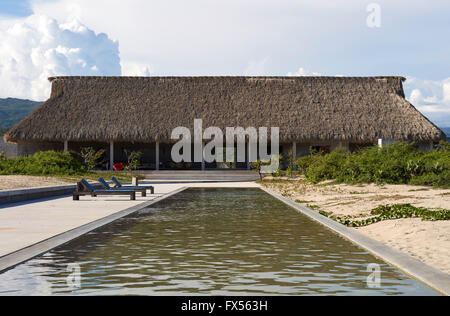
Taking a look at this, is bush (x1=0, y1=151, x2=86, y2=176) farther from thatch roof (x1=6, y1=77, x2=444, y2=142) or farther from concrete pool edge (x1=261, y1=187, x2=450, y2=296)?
concrete pool edge (x1=261, y1=187, x2=450, y2=296)

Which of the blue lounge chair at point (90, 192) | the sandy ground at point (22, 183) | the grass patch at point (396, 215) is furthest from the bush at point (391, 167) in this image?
the sandy ground at point (22, 183)

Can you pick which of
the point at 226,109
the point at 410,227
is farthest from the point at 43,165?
the point at 410,227

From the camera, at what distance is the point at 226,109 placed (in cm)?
4397

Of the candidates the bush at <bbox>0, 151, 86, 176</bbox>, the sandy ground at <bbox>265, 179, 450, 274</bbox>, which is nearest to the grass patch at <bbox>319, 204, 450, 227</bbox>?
the sandy ground at <bbox>265, 179, 450, 274</bbox>

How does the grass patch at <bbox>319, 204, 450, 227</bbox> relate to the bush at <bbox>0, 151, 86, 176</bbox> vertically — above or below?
below

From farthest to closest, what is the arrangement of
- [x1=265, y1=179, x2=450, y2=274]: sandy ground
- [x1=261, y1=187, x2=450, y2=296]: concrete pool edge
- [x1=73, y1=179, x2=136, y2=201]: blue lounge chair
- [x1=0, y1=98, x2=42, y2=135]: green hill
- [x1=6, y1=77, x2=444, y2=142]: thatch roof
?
[x1=0, y1=98, x2=42, y2=135]: green hill, [x1=6, y1=77, x2=444, y2=142]: thatch roof, [x1=73, y1=179, x2=136, y2=201]: blue lounge chair, [x1=265, y1=179, x2=450, y2=274]: sandy ground, [x1=261, y1=187, x2=450, y2=296]: concrete pool edge

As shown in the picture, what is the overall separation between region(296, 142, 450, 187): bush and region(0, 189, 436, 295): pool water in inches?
489

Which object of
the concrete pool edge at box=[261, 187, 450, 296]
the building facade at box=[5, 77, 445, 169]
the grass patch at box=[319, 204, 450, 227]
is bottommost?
the concrete pool edge at box=[261, 187, 450, 296]

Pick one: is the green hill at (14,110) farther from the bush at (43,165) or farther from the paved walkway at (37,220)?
the paved walkway at (37,220)

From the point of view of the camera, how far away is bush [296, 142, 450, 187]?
23.2m

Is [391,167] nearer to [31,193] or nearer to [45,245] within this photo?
[31,193]

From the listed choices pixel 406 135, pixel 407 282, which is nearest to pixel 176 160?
pixel 406 135

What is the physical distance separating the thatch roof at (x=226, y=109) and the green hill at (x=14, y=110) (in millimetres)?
114004

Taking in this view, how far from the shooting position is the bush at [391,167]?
2323cm
